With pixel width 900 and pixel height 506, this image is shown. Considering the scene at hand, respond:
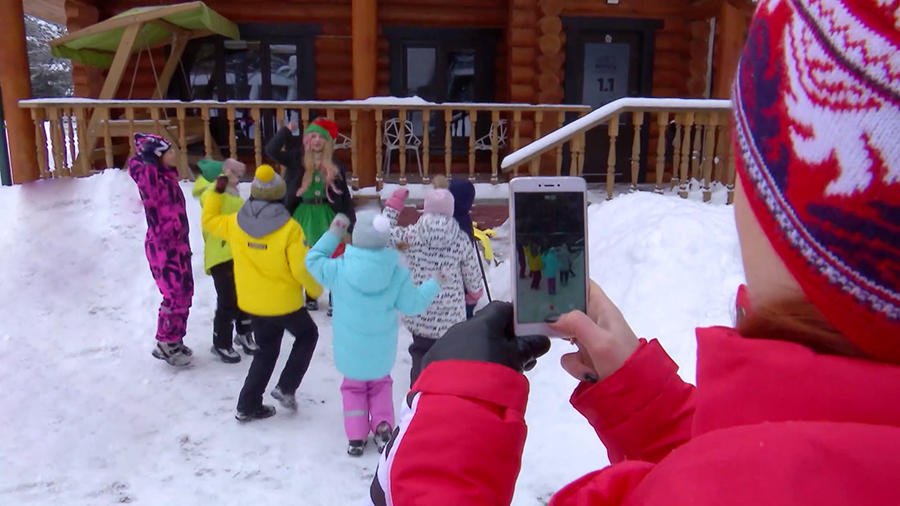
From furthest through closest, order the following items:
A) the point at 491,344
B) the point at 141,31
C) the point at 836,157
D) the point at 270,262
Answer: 1. the point at 141,31
2. the point at 270,262
3. the point at 491,344
4. the point at 836,157

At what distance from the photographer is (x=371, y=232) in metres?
3.60

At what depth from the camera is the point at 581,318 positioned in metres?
1.14

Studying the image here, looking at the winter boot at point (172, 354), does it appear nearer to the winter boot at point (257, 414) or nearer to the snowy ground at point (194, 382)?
the snowy ground at point (194, 382)

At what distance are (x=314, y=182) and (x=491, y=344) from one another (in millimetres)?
4901

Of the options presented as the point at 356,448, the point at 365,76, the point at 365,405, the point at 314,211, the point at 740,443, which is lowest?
the point at 356,448

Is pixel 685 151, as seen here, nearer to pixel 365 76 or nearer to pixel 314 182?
pixel 314 182

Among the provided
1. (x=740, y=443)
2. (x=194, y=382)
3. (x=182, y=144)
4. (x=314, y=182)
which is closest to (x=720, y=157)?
(x=314, y=182)

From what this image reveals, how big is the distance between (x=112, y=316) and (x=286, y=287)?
8.65ft

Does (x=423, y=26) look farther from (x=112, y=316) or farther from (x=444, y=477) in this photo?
(x=444, y=477)

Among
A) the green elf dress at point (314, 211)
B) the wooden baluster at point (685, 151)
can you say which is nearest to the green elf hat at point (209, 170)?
the green elf dress at point (314, 211)

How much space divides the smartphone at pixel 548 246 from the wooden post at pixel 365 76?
7.16 meters

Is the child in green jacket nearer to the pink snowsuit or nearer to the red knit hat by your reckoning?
the pink snowsuit

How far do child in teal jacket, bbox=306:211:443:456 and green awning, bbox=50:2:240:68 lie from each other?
616 centimetres

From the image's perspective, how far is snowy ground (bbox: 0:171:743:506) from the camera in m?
3.52
